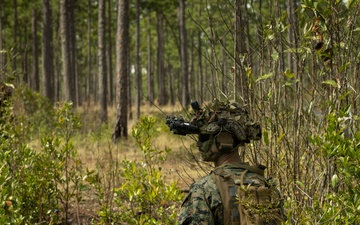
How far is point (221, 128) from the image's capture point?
8.29 feet

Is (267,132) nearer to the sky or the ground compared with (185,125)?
nearer to the ground

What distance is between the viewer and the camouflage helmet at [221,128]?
2529 mm

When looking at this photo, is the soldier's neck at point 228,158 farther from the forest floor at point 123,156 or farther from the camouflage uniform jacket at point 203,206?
the forest floor at point 123,156

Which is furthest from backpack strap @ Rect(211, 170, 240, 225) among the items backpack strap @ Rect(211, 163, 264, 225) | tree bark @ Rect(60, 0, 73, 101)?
tree bark @ Rect(60, 0, 73, 101)

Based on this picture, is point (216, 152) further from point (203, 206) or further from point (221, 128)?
point (203, 206)

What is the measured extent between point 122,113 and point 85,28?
74.1ft

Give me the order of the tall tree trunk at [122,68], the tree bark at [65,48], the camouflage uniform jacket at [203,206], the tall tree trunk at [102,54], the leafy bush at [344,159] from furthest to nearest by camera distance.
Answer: the tall tree trunk at [102,54], the tree bark at [65,48], the tall tree trunk at [122,68], the leafy bush at [344,159], the camouflage uniform jacket at [203,206]

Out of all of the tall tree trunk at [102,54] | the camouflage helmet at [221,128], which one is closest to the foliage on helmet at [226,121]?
the camouflage helmet at [221,128]

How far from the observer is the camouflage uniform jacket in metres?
2.31

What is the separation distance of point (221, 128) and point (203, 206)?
46cm

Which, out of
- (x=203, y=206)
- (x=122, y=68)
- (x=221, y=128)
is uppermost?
(x=122, y=68)

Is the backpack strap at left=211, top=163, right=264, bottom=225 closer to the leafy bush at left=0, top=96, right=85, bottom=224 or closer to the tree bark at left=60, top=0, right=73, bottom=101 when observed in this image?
the leafy bush at left=0, top=96, right=85, bottom=224

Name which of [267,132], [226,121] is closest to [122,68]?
[267,132]

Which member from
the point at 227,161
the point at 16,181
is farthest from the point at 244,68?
the point at 16,181
